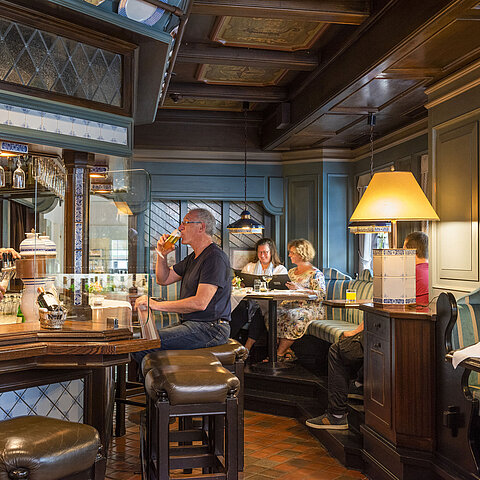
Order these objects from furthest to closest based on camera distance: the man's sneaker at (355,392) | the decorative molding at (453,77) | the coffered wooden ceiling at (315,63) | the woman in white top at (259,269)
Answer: the woman in white top at (259,269)
the man's sneaker at (355,392)
the decorative molding at (453,77)
the coffered wooden ceiling at (315,63)

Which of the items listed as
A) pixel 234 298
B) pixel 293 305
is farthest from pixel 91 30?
pixel 293 305

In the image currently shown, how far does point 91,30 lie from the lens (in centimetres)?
360

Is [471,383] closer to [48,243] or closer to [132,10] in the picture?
[48,243]

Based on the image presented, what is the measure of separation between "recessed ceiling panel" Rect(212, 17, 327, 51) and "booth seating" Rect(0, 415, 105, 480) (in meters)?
3.76

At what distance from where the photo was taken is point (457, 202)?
4.86 m

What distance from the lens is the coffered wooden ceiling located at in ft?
14.0

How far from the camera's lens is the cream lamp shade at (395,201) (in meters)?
4.02

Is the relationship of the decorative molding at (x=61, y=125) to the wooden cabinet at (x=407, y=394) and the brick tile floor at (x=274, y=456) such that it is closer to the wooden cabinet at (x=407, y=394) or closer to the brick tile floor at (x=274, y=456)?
the wooden cabinet at (x=407, y=394)

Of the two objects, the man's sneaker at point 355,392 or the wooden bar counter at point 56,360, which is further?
the man's sneaker at point 355,392

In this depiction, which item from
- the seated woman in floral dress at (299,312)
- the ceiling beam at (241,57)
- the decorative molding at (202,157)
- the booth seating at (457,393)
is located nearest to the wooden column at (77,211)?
the booth seating at (457,393)

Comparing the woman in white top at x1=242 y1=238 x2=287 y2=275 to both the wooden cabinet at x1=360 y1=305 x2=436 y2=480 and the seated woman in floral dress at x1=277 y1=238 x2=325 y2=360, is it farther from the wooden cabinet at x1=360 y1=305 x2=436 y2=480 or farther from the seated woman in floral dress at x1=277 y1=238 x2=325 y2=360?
the wooden cabinet at x1=360 y1=305 x2=436 y2=480

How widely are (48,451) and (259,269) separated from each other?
618 centimetres

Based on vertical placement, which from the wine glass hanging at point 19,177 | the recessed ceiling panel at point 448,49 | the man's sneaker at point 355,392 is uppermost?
the recessed ceiling panel at point 448,49

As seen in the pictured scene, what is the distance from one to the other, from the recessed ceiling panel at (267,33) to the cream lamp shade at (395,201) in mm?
1835
